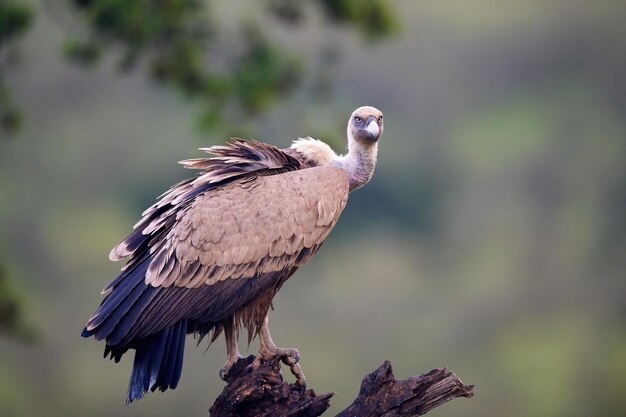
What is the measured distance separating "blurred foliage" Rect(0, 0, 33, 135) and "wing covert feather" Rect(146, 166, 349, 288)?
393 centimetres

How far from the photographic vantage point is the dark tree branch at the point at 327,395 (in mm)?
4758

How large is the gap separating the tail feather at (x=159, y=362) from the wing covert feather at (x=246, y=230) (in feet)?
0.84

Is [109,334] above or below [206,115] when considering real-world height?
below

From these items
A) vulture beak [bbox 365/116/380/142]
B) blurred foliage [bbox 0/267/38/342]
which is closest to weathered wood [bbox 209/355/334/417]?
vulture beak [bbox 365/116/380/142]

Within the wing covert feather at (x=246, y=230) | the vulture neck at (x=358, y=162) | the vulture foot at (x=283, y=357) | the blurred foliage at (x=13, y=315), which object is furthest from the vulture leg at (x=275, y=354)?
the blurred foliage at (x=13, y=315)

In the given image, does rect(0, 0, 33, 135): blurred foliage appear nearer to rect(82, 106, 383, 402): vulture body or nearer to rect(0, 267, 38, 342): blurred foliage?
rect(0, 267, 38, 342): blurred foliage

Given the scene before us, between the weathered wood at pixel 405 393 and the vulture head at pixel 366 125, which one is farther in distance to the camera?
the vulture head at pixel 366 125

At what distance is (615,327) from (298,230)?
711 cm

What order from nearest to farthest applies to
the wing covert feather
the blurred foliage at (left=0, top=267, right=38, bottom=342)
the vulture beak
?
the wing covert feather
the vulture beak
the blurred foliage at (left=0, top=267, right=38, bottom=342)

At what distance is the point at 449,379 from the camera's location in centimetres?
471

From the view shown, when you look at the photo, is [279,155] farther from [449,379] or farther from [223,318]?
[449,379]

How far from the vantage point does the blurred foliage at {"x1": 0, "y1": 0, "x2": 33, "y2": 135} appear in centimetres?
871

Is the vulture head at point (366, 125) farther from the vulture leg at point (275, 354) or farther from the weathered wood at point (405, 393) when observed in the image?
the weathered wood at point (405, 393)

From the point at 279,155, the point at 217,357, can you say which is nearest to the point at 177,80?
the point at 217,357
